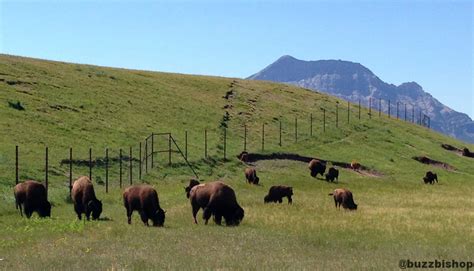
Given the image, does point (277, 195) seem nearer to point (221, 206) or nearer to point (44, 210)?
point (221, 206)

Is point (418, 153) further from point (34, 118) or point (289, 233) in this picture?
point (289, 233)

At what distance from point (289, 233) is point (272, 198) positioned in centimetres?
1519

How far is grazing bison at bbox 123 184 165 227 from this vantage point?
2608 cm

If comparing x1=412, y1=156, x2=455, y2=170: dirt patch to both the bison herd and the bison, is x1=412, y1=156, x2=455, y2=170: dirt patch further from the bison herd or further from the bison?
the bison herd

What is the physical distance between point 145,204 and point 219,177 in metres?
27.7

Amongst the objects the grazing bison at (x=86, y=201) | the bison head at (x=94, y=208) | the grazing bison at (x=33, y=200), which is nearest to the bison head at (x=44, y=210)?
the grazing bison at (x=33, y=200)

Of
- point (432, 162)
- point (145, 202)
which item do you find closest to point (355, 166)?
point (432, 162)

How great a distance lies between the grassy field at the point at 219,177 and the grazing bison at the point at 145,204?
0.59 m

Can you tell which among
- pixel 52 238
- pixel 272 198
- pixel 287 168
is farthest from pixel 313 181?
pixel 52 238

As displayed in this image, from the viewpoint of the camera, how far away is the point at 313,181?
187 feet

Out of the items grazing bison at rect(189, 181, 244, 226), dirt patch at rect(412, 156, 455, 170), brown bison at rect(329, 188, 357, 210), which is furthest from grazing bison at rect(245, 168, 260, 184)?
dirt patch at rect(412, 156, 455, 170)

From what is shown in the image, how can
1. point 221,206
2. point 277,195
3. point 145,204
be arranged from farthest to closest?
point 277,195
point 221,206
point 145,204

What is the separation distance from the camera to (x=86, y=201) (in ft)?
94.3

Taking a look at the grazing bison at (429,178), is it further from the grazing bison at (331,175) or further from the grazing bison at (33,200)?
the grazing bison at (33,200)
